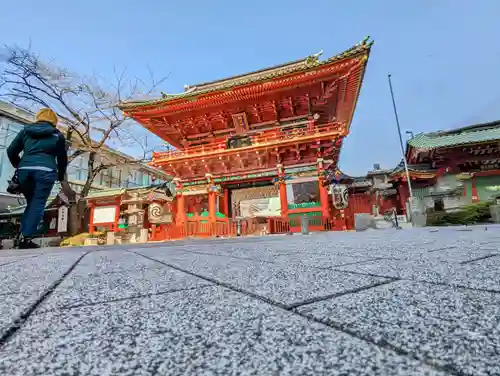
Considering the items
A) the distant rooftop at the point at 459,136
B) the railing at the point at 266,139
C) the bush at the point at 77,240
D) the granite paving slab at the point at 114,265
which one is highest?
the distant rooftop at the point at 459,136

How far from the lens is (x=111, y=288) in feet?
2.59

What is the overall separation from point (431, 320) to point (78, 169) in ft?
67.8

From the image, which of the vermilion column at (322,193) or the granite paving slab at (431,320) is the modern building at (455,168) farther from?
the granite paving slab at (431,320)

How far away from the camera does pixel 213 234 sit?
9852mm

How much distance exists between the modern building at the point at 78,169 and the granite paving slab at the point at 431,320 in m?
12.9

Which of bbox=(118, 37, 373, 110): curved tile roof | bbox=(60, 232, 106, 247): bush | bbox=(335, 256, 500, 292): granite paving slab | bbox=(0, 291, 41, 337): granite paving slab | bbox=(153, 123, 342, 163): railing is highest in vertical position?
bbox=(118, 37, 373, 110): curved tile roof

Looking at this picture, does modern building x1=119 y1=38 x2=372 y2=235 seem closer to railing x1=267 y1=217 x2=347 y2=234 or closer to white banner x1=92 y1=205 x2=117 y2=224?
railing x1=267 y1=217 x2=347 y2=234

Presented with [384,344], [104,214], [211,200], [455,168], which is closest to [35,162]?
[384,344]

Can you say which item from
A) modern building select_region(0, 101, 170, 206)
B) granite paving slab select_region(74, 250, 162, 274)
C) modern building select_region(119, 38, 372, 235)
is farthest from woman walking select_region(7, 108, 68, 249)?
modern building select_region(0, 101, 170, 206)

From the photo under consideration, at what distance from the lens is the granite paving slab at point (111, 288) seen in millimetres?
646

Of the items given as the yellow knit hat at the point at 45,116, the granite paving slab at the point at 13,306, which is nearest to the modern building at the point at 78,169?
the yellow knit hat at the point at 45,116

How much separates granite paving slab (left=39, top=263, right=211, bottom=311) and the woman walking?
3056mm

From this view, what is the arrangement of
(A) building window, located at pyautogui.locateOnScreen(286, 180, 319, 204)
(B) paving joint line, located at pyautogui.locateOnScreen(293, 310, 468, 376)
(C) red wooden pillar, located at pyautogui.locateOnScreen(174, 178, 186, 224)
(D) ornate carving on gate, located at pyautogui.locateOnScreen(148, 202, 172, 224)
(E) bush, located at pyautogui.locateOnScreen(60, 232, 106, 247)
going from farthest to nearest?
(D) ornate carving on gate, located at pyautogui.locateOnScreen(148, 202, 172, 224) < (C) red wooden pillar, located at pyautogui.locateOnScreen(174, 178, 186, 224) < (E) bush, located at pyautogui.locateOnScreen(60, 232, 106, 247) < (A) building window, located at pyautogui.locateOnScreen(286, 180, 319, 204) < (B) paving joint line, located at pyautogui.locateOnScreen(293, 310, 468, 376)

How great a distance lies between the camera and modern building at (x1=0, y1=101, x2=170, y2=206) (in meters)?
14.5
